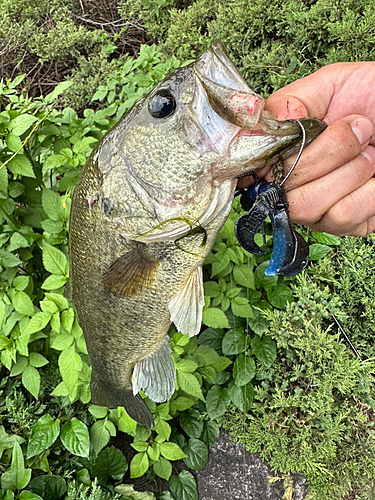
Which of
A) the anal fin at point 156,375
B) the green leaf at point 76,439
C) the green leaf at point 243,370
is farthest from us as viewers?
the green leaf at point 243,370

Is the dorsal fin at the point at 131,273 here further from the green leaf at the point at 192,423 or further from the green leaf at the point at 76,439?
the green leaf at the point at 192,423

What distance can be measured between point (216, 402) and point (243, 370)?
0.26 metres

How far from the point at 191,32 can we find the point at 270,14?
0.81 metres

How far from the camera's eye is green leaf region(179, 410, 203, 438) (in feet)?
7.63

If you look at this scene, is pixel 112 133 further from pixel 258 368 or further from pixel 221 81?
pixel 258 368

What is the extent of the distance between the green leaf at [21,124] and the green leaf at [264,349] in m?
1.61

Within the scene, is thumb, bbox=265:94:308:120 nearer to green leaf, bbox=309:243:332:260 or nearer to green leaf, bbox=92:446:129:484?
green leaf, bbox=309:243:332:260

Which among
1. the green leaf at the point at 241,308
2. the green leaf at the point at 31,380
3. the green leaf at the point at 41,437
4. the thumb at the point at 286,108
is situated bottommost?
the green leaf at the point at 241,308

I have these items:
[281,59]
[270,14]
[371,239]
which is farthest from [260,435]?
[270,14]

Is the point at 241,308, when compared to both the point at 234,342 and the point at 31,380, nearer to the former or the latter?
the point at 234,342

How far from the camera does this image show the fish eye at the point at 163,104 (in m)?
0.96

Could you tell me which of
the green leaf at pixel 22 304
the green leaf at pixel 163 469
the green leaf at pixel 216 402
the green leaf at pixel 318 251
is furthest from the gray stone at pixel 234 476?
the green leaf at pixel 22 304

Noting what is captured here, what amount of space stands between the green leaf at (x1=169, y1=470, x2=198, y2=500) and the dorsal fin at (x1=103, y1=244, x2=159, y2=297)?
1.56 meters

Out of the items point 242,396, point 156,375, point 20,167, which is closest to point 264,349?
point 242,396
